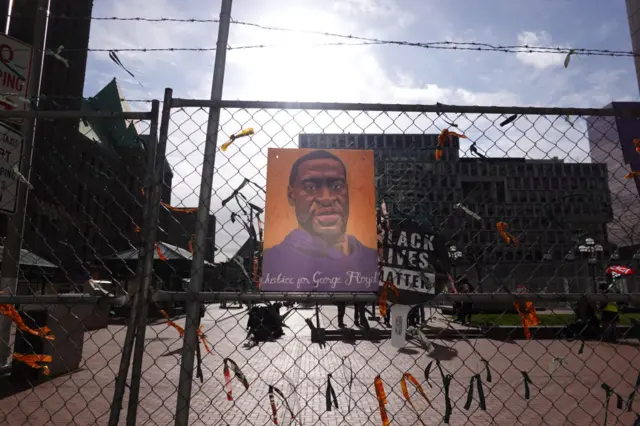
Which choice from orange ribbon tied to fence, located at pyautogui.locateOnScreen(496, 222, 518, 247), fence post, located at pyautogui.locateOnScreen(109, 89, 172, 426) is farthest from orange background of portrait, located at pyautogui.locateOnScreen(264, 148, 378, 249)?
orange ribbon tied to fence, located at pyautogui.locateOnScreen(496, 222, 518, 247)

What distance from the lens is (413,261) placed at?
7.80ft

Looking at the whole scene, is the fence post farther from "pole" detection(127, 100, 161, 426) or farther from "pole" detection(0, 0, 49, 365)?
"pole" detection(0, 0, 49, 365)

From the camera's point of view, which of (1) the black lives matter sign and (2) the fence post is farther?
(1) the black lives matter sign

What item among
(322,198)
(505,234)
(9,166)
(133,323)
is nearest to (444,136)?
(505,234)

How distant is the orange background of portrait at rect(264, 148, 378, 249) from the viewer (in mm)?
2328

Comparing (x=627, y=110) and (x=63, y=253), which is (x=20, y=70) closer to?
(x=627, y=110)

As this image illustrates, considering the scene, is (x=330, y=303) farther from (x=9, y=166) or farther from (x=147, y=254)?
(x=9, y=166)

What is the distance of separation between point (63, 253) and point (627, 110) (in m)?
43.4

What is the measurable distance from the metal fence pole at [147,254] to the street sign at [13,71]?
1636mm

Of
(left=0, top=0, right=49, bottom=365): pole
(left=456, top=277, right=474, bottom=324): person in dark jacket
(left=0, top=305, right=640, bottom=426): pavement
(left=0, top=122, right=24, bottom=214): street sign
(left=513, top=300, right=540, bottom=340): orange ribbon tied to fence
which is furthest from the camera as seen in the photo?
(left=456, top=277, right=474, bottom=324): person in dark jacket

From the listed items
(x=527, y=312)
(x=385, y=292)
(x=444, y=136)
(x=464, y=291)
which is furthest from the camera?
(x=464, y=291)

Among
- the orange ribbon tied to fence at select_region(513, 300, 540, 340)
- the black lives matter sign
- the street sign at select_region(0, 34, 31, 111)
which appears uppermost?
the street sign at select_region(0, 34, 31, 111)

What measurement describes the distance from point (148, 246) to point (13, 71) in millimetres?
2534

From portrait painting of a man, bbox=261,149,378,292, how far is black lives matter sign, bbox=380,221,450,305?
11 centimetres
